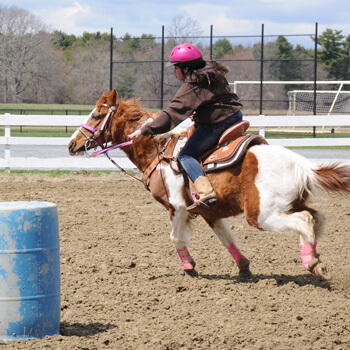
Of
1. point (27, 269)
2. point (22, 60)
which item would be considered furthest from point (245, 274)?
point (22, 60)

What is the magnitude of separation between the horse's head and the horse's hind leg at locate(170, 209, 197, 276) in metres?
1.24

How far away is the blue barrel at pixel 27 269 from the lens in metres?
4.30

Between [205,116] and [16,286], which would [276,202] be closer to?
[205,116]

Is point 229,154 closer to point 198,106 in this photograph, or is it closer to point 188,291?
point 198,106

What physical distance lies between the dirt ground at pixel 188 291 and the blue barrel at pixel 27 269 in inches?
5.6

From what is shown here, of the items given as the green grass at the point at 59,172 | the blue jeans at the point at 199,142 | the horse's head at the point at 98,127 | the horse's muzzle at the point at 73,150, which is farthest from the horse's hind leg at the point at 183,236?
the green grass at the point at 59,172

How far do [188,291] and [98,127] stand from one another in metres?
2.17

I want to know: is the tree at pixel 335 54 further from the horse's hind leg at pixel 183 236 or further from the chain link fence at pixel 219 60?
the horse's hind leg at pixel 183 236

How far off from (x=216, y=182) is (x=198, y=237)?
260 centimetres

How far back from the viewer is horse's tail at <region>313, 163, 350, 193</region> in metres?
5.66

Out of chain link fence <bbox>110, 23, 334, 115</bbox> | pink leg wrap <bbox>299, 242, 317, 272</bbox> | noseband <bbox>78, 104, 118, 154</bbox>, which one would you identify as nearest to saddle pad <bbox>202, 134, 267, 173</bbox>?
pink leg wrap <bbox>299, 242, 317, 272</bbox>

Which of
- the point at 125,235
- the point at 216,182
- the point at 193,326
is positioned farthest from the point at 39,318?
the point at 125,235

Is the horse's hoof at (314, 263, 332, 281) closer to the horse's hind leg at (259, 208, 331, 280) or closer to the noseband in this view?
the horse's hind leg at (259, 208, 331, 280)

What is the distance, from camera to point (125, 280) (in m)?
6.27
